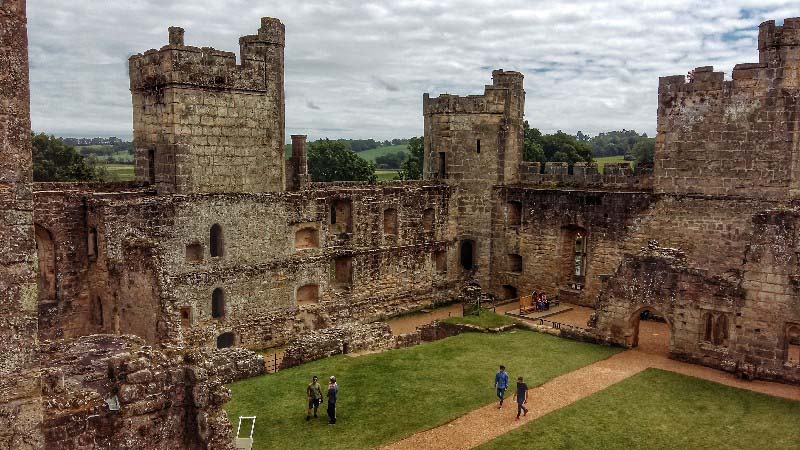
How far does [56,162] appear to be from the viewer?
128 feet

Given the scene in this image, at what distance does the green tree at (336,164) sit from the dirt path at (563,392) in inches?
1450

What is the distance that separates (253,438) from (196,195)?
8.59 m

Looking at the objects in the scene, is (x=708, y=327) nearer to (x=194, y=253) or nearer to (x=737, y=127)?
(x=737, y=127)

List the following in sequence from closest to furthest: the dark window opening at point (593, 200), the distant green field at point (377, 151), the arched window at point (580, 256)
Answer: the dark window opening at point (593, 200), the arched window at point (580, 256), the distant green field at point (377, 151)

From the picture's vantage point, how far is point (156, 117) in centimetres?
2012

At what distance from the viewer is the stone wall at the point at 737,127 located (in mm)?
20375

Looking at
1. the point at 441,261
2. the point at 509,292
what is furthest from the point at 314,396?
the point at 509,292

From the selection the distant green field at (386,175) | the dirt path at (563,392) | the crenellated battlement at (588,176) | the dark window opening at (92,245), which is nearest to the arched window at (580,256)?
the crenellated battlement at (588,176)

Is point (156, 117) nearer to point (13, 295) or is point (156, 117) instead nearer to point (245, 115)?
point (245, 115)

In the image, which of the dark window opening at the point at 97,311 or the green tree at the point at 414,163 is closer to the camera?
the dark window opening at the point at 97,311

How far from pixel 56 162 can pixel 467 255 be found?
25747 millimetres

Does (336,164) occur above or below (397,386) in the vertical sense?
above

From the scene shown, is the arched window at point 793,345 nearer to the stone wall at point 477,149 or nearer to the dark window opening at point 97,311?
the stone wall at point 477,149

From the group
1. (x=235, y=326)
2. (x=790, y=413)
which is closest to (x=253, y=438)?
(x=235, y=326)
